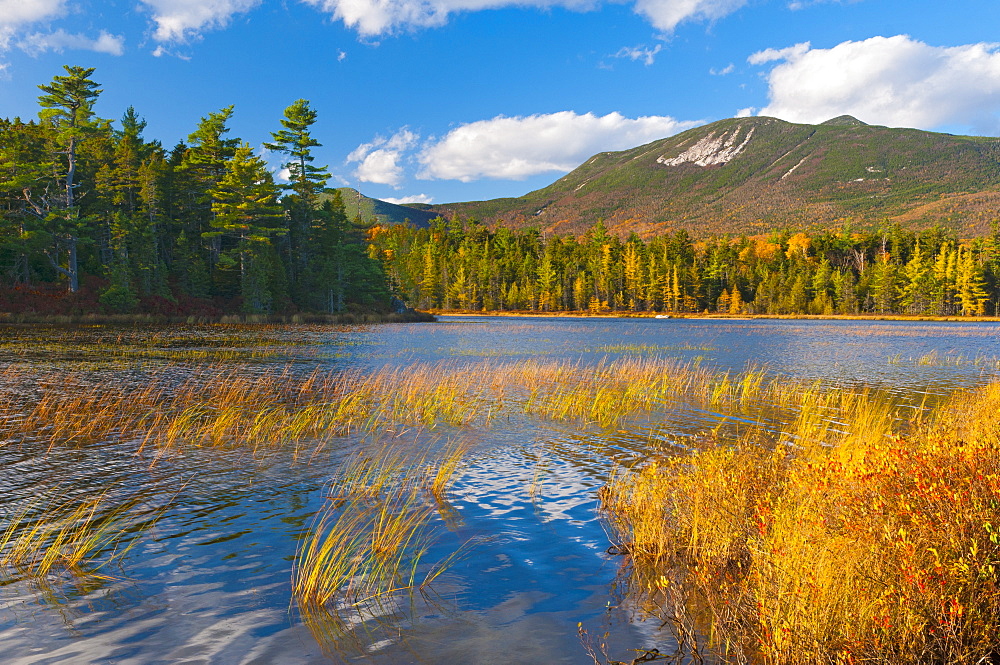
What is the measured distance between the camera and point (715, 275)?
138 metres

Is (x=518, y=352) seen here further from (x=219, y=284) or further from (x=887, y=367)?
(x=219, y=284)

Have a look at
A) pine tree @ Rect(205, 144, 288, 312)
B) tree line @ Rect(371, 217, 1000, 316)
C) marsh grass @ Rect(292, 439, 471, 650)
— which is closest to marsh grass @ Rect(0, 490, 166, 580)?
marsh grass @ Rect(292, 439, 471, 650)

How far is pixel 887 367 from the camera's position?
28.8 meters

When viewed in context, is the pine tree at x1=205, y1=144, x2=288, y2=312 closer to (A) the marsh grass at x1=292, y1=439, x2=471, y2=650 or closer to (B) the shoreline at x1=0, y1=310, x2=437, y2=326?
(B) the shoreline at x1=0, y1=310, x2=437, y2=326

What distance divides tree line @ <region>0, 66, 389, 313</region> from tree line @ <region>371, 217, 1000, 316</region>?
44.5m

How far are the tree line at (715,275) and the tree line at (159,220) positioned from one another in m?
44.5

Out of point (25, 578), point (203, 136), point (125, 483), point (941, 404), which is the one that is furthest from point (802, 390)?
point (203, 136)

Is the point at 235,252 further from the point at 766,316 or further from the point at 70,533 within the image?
the point at 766,316

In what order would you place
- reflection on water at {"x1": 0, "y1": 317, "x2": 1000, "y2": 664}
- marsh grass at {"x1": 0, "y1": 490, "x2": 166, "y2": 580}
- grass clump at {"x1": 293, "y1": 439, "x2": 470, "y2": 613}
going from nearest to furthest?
reflection on water at {"x1": 0, "y1": 317, "x2": 1000, "y2": 664}
grass clump at {"x1": 293, "y1": 439, "x2": 470, "y2": 613}
marsh grass at {"x1": 0, "y1": 490, "x2": 166, "y2": 580}

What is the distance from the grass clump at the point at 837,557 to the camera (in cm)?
414

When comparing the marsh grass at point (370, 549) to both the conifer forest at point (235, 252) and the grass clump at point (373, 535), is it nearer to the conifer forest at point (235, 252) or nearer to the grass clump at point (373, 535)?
the grass clump at point (373, 535)

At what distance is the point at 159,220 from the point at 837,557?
73.4 metres

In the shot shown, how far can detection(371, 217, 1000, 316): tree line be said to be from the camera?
113375 mm

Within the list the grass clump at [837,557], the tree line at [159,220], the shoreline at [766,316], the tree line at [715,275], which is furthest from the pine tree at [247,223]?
the grass clump at [837,557]
